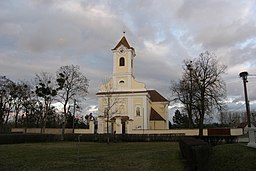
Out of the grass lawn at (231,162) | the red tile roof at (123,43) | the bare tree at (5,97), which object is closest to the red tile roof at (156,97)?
the red tile roof at (123,43)

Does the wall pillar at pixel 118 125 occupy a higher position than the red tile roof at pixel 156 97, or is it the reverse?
the red tile roof at pixel 156 97

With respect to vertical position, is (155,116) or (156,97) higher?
(156,97)

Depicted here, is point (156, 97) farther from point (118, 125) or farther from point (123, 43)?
point (118, 125)

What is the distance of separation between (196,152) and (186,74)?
34.0 meters

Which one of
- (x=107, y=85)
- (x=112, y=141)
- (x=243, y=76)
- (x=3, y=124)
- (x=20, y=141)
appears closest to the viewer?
(x=243, y=76)

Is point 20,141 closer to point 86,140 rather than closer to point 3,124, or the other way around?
point 86,140

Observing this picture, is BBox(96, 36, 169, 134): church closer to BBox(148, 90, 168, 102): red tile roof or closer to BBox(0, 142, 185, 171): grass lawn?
BBox(148, 90, 168, 102): red tile roof

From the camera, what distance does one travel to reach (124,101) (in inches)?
2189

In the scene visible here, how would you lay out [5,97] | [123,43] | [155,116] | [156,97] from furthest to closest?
1. [156,97]
2. [155,116]
3. [123,43]
4. [5,97]

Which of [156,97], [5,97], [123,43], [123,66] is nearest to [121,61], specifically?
[123,66]

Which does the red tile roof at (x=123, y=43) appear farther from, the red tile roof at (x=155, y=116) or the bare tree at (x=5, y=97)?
the bare tree at (x=5, y=97)

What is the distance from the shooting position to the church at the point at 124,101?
52656 millimetres

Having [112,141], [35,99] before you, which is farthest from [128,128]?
[35,99]

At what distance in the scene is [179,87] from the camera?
42219 mm
